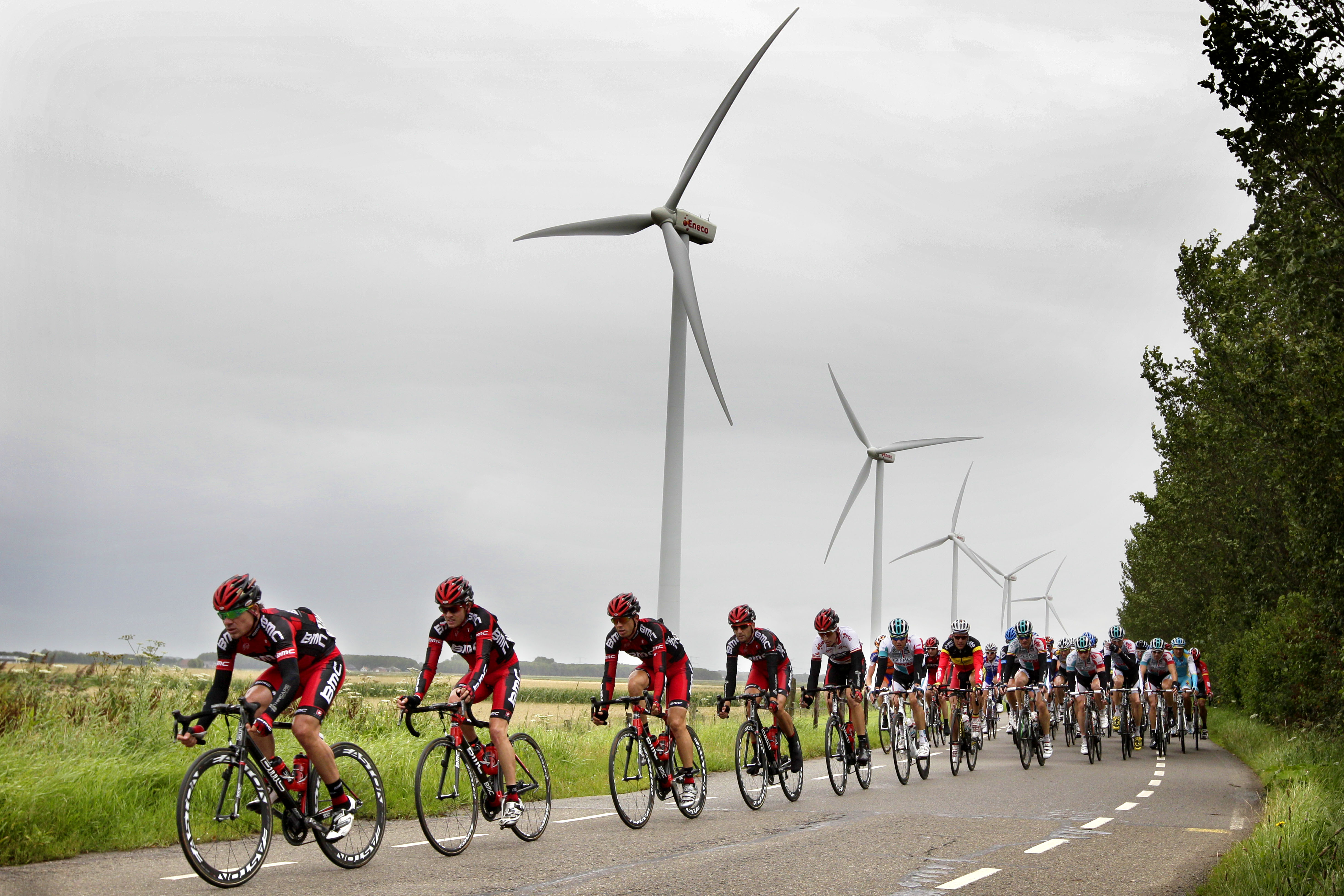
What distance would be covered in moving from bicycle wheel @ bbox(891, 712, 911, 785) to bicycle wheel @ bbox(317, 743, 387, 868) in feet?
31.7

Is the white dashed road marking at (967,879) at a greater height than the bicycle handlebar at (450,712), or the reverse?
the bicycle handlebar at (450,712)

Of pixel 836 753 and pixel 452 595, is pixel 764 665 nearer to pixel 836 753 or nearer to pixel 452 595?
pixel 836 753

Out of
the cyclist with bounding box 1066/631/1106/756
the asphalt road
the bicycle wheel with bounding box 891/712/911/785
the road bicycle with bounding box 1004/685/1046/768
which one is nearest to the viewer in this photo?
the asphalt road

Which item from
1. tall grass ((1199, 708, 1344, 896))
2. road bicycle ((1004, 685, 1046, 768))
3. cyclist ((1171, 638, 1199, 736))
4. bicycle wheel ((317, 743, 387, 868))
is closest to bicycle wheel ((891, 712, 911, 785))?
road bicycle ((1004, 685, 1046, 768))

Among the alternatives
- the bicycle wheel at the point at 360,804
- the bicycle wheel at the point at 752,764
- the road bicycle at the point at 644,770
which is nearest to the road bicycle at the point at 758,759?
the bicycle wheel at the point at 752,764

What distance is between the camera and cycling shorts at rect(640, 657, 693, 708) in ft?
40.6

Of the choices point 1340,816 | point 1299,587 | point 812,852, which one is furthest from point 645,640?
point 1299,587

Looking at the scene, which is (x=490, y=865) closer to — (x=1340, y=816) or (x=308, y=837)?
(x=308, y=837)

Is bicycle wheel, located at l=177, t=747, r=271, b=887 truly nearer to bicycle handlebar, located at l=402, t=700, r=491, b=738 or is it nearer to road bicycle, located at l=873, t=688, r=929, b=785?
bicycle handlebar, located at l=402, t=700, r=491, b=738

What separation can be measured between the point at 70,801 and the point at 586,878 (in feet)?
14.9

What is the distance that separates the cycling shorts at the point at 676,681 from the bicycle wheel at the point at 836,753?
3219mm

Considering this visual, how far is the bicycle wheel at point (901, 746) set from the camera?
17406mm

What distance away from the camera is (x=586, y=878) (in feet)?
28.1

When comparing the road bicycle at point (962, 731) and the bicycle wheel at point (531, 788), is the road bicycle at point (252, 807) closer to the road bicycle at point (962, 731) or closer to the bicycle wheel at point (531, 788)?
the bicycle wheel at point (531, 788)
